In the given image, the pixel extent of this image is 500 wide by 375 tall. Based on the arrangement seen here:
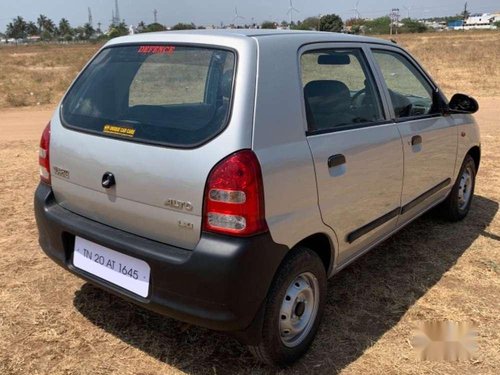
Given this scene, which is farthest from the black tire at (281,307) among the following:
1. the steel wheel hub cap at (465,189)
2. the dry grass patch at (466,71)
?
the dry grass patch at (466,71)

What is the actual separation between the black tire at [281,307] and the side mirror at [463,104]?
2.20 m

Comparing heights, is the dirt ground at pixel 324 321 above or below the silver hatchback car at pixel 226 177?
below

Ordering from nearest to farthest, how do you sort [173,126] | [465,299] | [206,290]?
[206,290]
[173,126]
[465,299]

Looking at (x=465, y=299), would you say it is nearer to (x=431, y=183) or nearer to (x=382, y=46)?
(x=431, y=183)

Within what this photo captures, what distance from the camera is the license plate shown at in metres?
2.39

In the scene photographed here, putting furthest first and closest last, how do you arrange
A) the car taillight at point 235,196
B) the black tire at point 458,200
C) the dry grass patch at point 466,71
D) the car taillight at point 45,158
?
the dry grass patch at point 466,71 → the black tire at point 458,200 → the car taillight at point 45,158 → the car taillight at point 235,196

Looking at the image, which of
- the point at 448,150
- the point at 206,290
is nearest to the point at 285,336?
the point at 206,290

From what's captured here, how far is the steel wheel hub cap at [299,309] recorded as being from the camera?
2584 millimetres

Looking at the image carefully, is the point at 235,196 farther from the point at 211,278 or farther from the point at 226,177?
the point at 211,278

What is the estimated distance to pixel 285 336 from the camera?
2.65m

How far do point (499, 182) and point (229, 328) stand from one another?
16.5ft

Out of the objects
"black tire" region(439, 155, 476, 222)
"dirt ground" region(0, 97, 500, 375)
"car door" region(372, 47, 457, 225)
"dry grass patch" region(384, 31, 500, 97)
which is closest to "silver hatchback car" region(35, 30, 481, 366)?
"car door" region(372, 47, 457, 225)

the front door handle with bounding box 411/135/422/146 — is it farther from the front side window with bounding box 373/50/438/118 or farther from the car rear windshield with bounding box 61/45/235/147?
the car rear windshield with bounding box 61/45/235/147

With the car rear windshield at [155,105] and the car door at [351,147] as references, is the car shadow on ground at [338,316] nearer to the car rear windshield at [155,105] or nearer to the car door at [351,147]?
the car door at [351,147]
